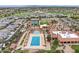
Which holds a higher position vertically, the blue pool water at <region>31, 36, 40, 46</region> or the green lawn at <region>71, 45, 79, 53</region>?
the blue pool water at <region>31, 36, 40, 46</region>

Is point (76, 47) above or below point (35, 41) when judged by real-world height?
below

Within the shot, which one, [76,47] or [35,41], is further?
[35,41]

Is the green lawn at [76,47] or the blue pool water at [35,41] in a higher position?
the blue pool water at [35,41]

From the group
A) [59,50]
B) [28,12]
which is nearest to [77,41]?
[59,50]
